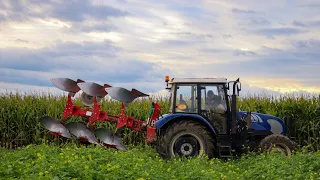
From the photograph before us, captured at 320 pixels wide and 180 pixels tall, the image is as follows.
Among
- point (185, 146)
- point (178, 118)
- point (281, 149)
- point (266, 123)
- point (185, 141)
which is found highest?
point (178, 118)

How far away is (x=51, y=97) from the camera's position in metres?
20.5

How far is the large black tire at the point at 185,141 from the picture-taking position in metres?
13.5

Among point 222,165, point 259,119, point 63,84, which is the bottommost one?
point 222,165

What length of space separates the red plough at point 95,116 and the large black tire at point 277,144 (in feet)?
9.88

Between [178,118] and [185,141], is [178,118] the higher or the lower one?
the higher one

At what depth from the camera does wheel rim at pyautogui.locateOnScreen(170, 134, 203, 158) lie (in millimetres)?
13562

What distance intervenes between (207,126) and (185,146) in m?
0.79

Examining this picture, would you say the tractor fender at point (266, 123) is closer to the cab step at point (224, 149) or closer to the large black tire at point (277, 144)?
the large black tire at point (277, 144)

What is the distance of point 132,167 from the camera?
9578 mm

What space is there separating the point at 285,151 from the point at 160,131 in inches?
139

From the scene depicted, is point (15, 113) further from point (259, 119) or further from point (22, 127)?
point (259, 119)

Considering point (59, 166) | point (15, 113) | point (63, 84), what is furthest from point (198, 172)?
point (15, 113)

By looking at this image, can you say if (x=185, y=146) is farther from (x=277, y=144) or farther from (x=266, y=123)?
(x=266, y=123)

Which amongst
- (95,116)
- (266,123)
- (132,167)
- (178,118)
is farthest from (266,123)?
(132,167)
